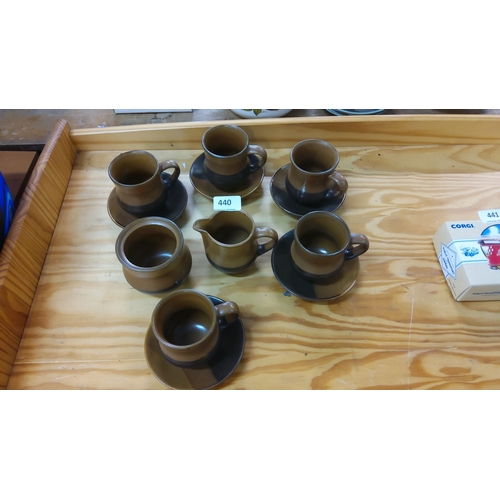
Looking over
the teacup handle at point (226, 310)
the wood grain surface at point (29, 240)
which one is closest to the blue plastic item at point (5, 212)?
the wood grain surface at point (29, 240)

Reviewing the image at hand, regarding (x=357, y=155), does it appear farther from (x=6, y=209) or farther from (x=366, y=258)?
(x=6, y=209)

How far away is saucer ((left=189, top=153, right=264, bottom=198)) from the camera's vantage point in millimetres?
929

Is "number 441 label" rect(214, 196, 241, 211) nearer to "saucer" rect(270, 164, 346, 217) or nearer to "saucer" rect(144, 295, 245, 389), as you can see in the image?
"saucer" rect(270, 164, 346, 217)

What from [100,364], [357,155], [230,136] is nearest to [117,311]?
[100,364]

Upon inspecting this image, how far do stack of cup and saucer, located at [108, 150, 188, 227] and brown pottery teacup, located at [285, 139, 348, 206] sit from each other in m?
0.27

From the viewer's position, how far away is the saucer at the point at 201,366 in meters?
0.70

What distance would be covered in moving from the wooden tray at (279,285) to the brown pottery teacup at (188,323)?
96 millimetres

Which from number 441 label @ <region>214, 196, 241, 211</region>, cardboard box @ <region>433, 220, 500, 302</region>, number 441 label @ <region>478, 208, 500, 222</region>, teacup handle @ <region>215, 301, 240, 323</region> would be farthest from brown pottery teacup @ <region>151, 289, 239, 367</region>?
number 441 label @ <region>478, 208, 500, 222</region>

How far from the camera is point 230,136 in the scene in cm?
92

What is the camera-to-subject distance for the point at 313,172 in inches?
35.3

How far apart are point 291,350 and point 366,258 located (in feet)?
0.96

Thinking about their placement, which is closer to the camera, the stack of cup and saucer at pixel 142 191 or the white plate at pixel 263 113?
the stack of cup and saucer at pixel 142 191

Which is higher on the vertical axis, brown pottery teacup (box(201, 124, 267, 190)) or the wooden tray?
brown pottery teacup (box(201, 124, 267, 190))

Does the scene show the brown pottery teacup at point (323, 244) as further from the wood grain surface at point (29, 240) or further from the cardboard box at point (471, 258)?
the wood grain surface at point (29, 240)
